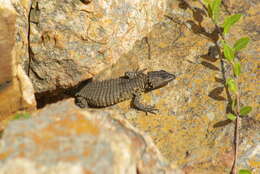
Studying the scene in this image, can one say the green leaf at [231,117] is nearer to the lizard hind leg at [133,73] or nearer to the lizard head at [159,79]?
the lizard head at [159,79]

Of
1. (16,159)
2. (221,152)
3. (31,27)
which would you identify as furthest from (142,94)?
(16,159)

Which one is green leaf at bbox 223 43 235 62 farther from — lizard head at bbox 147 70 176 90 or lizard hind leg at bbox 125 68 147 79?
lizard hind leg at bbox 125 68 147 79

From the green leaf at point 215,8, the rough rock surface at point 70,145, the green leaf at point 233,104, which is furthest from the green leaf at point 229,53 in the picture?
the rough rock surface at point 70,145

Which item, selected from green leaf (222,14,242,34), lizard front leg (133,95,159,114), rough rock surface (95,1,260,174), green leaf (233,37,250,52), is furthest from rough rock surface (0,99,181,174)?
green leaf (222,14,242,34)

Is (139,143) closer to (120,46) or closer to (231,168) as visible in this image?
(231,168)

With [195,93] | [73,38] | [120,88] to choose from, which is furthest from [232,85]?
[73,38]

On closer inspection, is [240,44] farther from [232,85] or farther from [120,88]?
[120,88]
